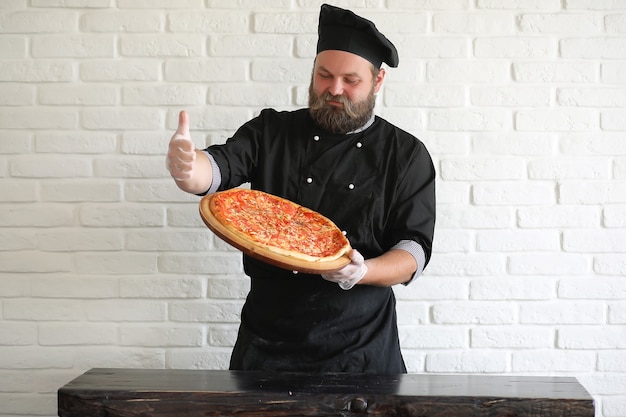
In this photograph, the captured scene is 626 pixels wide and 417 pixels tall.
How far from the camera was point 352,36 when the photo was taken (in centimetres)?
233

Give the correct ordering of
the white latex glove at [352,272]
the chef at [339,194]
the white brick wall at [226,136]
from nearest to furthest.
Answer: the white latex glove at [352,272] → the chef at [339,194] → the white brick wall at [226,136]

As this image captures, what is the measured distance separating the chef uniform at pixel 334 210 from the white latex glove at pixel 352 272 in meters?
Answer: 0.19

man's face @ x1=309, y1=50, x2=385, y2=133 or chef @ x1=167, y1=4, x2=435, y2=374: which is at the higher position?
man's face @ x1=309, y1=50, x2=385, y2=133

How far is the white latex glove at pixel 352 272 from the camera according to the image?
2029 mm

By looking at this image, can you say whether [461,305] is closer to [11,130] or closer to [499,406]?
[499,406]

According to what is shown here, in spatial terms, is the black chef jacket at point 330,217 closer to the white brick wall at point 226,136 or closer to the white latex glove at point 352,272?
the white latex glove at point 352,272

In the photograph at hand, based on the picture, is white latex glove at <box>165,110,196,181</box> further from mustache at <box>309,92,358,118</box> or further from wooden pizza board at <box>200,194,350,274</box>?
mustache at <box>309,92,358,118</box>

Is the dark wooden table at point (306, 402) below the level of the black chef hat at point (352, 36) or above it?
below

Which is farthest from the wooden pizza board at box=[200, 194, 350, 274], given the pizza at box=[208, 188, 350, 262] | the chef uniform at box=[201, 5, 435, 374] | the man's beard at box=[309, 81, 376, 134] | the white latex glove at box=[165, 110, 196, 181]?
the man's beard at box=[309, 81, 376, 134]

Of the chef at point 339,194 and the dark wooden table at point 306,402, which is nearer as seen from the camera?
the dark wooden table at point 306,402

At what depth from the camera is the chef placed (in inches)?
89.1

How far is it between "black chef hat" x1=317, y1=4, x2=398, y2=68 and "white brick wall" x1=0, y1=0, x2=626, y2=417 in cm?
34

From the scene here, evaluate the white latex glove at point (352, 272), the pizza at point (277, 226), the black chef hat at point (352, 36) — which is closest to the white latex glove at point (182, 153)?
the pizza at point (277, 226)

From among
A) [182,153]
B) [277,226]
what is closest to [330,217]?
[277,226]
